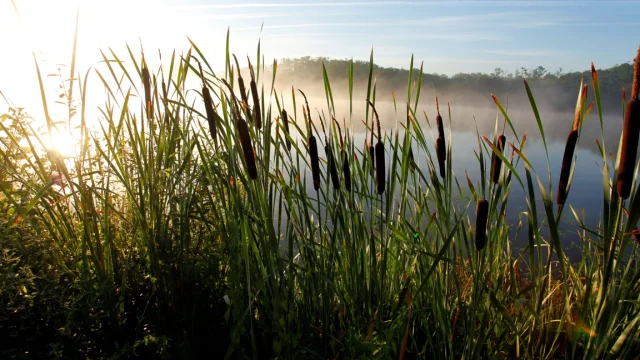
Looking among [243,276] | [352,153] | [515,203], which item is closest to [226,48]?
[352,153]

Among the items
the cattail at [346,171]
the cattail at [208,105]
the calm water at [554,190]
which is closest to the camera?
the cattail at [208,105]

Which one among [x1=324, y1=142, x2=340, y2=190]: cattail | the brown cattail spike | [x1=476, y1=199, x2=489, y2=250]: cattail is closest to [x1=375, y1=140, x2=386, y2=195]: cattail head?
[x1=324, y1=142, x2=340, y2=190]: cattail

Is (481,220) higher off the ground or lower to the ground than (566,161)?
lower

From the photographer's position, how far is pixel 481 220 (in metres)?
0.95

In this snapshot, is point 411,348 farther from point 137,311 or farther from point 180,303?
point 137,311

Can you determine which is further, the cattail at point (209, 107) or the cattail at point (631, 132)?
the cattail at point (209, 107)

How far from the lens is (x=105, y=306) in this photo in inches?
52.9

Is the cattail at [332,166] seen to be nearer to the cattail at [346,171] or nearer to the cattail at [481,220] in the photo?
the cattail at [346,171]

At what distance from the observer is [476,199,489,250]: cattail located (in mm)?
929

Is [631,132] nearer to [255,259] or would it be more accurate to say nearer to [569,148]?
[569,148]

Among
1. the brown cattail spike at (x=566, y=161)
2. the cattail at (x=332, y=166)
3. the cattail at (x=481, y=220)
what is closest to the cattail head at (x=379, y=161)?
the cattail at (x=332, y=166)

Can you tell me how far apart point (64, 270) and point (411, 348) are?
47.3 inches

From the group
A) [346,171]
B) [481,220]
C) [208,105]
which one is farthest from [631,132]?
[208,105]

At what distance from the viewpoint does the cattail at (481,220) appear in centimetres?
93
